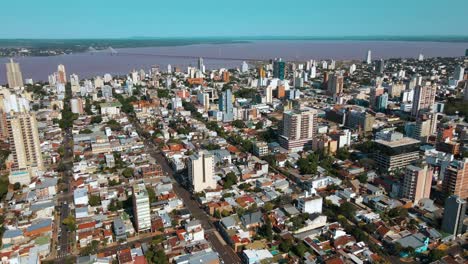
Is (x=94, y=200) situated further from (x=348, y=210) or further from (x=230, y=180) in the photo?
(x=348, y=210)

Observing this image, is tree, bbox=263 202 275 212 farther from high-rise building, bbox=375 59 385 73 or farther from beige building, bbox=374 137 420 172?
high-rise building, bbox=375 59 385 73

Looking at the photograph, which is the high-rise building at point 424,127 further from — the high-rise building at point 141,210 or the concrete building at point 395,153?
the high-rise building at point 141,210

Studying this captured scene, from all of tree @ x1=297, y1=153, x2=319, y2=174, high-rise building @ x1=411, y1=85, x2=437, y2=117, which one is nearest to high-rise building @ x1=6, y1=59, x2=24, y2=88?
tree @ x1=297, y1=153, x2=319, y2=174

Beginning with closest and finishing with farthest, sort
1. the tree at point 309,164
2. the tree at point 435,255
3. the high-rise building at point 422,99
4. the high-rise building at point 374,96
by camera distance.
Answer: the tree at point 435,255, the tree at point 309,164, the high-rise building at point 422,99, the high-rise building at point 374,96

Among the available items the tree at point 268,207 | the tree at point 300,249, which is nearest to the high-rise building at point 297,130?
the tree at point 268,207

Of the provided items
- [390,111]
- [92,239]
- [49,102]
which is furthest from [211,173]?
[49,102]

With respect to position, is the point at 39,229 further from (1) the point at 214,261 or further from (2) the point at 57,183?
(1) the point at 214,261
